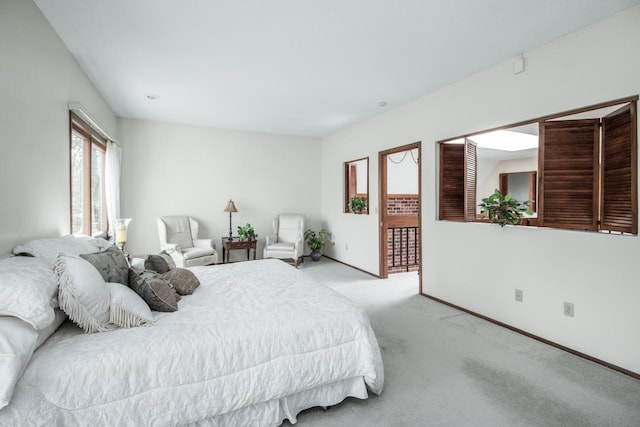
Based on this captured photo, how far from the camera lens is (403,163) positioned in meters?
6.50

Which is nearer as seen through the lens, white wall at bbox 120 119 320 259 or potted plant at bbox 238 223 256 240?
white wall at bbox 120 119 320 259

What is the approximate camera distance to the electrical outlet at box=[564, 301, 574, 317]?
2568 millimetres

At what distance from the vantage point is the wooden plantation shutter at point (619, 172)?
7.28ft

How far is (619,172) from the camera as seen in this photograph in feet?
7.73

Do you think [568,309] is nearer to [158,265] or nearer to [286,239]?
[158,265]

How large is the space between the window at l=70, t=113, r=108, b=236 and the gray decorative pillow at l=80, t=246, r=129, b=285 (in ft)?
4.38

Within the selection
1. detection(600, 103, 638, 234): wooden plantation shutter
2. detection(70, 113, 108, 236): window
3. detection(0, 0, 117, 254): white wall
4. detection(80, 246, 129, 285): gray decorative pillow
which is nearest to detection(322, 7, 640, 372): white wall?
detection(600, 103, 638, 234): wooden plantation shutter

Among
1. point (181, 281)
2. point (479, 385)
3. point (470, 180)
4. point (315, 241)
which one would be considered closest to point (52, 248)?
point (181, 281)

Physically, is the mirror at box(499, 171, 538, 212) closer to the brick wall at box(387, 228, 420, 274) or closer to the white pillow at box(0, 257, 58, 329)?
the brick wall at box(387, 228, 420, 274)

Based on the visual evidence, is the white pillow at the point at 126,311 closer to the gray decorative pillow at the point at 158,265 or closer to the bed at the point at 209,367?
the bed at the point at 209,367

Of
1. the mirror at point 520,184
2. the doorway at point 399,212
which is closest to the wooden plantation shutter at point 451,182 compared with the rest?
the doorway at point 399,212

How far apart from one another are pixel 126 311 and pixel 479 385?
7.37 ft

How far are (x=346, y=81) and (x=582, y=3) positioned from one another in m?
2.06

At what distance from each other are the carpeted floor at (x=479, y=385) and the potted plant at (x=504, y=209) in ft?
3.53
